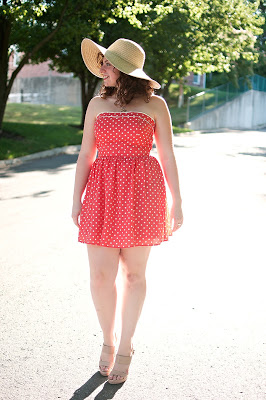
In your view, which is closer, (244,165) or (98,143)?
(98,143)

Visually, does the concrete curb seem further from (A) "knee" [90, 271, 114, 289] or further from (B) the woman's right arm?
(A) "knee" [90, 271, 114, 289]

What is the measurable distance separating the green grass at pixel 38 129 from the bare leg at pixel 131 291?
1381cm

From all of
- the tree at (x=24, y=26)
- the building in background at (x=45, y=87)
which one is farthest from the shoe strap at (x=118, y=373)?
the building in background at (x=45, y=87)

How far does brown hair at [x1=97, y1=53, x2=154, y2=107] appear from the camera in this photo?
3648 mm

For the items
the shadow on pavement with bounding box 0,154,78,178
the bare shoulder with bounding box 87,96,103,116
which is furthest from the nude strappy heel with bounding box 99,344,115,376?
the shadow on pavement with bounding box 0,154,78,178

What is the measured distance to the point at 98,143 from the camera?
3.68 m

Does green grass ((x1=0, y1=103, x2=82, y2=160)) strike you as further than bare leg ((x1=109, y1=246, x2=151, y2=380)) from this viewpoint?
Yes

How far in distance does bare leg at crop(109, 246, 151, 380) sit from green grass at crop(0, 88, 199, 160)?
13.8 meters

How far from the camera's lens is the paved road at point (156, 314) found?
3.60 m

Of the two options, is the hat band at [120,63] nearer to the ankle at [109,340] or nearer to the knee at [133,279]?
the knee at [133,279]

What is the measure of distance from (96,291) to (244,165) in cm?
1355

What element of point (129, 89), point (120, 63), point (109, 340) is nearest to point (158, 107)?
point (129, 89)

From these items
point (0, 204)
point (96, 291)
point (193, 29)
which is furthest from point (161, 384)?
point (193, 29)

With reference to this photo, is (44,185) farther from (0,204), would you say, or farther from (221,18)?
(221,18)
